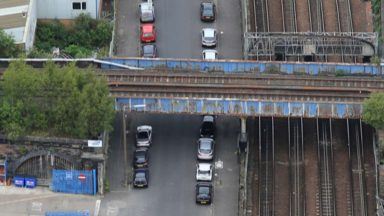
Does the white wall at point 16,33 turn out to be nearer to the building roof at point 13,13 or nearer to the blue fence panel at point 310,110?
the building roof at point 13,13

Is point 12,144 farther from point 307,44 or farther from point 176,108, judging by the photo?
point 307,44

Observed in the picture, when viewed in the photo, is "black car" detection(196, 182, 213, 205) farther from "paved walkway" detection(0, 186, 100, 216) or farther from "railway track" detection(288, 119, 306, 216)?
"paved walkway" detection(0, 186, 100, 216)

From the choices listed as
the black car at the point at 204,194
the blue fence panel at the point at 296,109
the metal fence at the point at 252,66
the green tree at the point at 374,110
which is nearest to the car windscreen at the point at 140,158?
the black car at the point at 204,194

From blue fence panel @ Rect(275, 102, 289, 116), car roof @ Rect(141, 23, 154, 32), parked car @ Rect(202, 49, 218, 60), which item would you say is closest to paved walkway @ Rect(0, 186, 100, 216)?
blue fence panel @ Rect(275, 102, 289, 116)

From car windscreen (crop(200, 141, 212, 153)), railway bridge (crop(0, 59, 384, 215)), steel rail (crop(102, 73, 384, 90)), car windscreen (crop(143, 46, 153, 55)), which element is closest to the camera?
railway bridge (crop(0, 59, 384, 215))

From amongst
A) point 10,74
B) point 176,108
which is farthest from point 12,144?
point 176,108

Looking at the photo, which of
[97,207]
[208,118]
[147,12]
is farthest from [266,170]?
[147,12]
